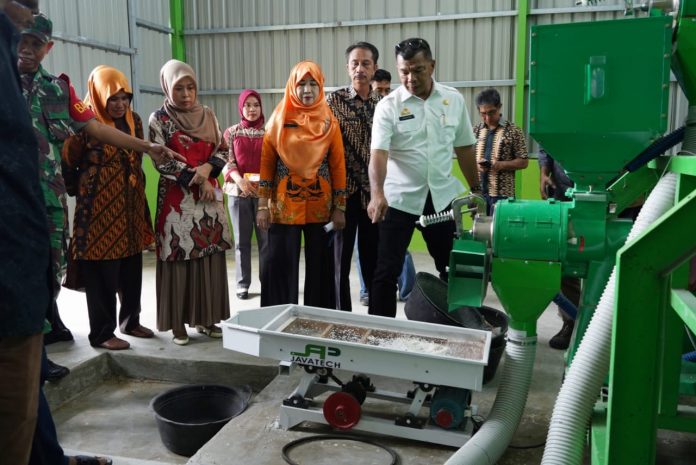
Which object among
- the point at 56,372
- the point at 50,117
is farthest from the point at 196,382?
the point at 50,117

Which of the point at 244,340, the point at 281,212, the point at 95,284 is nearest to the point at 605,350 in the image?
the point at 244,340

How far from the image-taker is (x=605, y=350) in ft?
5.06

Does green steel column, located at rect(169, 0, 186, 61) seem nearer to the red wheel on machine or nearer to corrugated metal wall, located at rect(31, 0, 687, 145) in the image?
corrugated metal wall, located at rect(31, 0, 687, 145)

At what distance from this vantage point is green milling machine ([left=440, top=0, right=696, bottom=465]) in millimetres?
1573

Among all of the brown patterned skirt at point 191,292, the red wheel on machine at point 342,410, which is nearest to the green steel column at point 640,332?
the red wheel on machine at point 342,410

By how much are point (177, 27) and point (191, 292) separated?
5.19m

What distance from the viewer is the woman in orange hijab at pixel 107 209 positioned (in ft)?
9.89

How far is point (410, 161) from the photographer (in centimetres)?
300

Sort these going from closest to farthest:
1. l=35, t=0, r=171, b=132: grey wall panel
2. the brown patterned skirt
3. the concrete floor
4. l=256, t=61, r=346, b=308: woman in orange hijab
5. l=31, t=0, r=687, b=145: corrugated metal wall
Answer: the concrete floor → l=256, t=61, r=346, b=308: woman in orange hijab → the brown patterned skirt → l=35, t=0, r=171, b=132: grey wall panel → l=31, t=0, r=687, b=145: corrugated metal wall

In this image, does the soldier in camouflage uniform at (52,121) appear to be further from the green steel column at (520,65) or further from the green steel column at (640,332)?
the green steel column at (520,65)

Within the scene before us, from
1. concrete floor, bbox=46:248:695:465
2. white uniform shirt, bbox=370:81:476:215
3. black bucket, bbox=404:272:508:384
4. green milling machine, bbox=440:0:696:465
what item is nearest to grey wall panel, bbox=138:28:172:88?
concrete floor, bbox=46:248:695:465

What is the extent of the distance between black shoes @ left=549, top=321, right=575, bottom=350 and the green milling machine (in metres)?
1.05

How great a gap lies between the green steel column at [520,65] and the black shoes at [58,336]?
4.45 m

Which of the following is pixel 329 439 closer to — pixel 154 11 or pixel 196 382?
pixel 196 382
